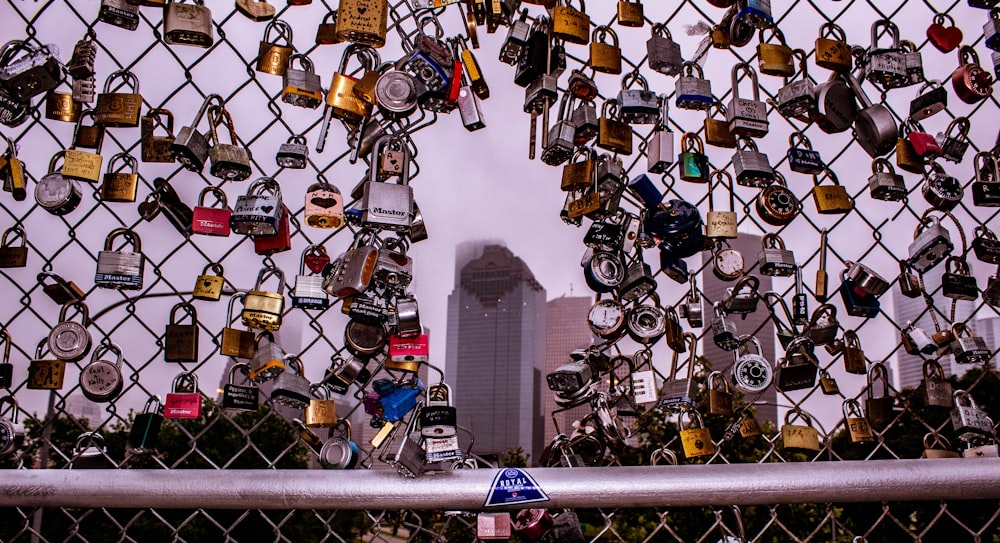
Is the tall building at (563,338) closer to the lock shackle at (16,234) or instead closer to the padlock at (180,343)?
the padlock at (180,343)

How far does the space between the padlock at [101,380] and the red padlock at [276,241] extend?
17.2 inches

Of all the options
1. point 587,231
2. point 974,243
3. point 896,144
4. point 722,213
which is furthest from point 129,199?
point 974,243

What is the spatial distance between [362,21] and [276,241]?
0.57 metres

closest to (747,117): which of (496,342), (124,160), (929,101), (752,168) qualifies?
(752,168)

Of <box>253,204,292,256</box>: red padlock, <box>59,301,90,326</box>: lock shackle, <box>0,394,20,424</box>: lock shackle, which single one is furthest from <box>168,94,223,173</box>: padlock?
<box>0,394,20,424</box>: lock shackle

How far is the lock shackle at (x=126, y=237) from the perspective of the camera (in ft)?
6.10

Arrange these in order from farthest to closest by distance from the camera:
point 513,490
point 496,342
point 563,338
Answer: point 496,342, point 563,338, point 513,490

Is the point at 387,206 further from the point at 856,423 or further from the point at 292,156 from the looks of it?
the point at 856,423

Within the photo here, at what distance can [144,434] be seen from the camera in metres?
1.68

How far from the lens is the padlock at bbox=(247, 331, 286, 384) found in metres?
1.70

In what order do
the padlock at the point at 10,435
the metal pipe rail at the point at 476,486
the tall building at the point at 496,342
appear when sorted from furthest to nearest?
the tall building at the point at 496,342
the padlock at the point at 10,435
the metal pipe rail at the point at 476,486

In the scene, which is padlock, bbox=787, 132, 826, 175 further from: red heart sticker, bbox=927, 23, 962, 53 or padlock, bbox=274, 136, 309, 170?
padlock, bbox=274, 136, 309, 170

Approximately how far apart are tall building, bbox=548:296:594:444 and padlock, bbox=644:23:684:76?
2.17 ft

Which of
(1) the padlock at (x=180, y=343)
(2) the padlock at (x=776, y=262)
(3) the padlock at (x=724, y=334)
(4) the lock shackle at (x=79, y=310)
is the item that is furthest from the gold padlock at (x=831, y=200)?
(4) the lock shackle at (x=79, y=310)
